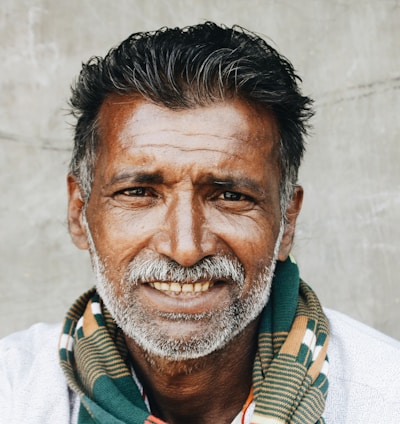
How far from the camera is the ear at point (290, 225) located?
8.34 ft

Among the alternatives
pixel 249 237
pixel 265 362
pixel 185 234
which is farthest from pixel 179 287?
pixel 265 362

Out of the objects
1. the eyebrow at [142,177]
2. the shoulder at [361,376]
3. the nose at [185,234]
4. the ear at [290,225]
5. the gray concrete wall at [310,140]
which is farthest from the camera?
the gray concrete wall at [310,140]

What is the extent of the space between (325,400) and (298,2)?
1918mm

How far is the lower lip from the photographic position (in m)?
2.19

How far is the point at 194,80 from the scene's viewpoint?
7.45ft

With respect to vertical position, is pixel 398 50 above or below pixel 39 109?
above

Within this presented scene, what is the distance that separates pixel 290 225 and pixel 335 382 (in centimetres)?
55

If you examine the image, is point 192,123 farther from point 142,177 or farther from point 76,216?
point 76,216

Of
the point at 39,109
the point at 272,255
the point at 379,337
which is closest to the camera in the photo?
the point at 272,255

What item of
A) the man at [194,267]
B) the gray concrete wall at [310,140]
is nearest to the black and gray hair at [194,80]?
the man at [194,267]

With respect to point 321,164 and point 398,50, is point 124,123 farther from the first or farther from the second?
point 398,50

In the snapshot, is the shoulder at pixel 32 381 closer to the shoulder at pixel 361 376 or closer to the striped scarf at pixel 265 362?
the striped scarf at pixel 265 362

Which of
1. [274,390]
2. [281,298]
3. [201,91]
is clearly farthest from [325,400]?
[201,91]

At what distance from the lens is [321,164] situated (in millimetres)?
3457
